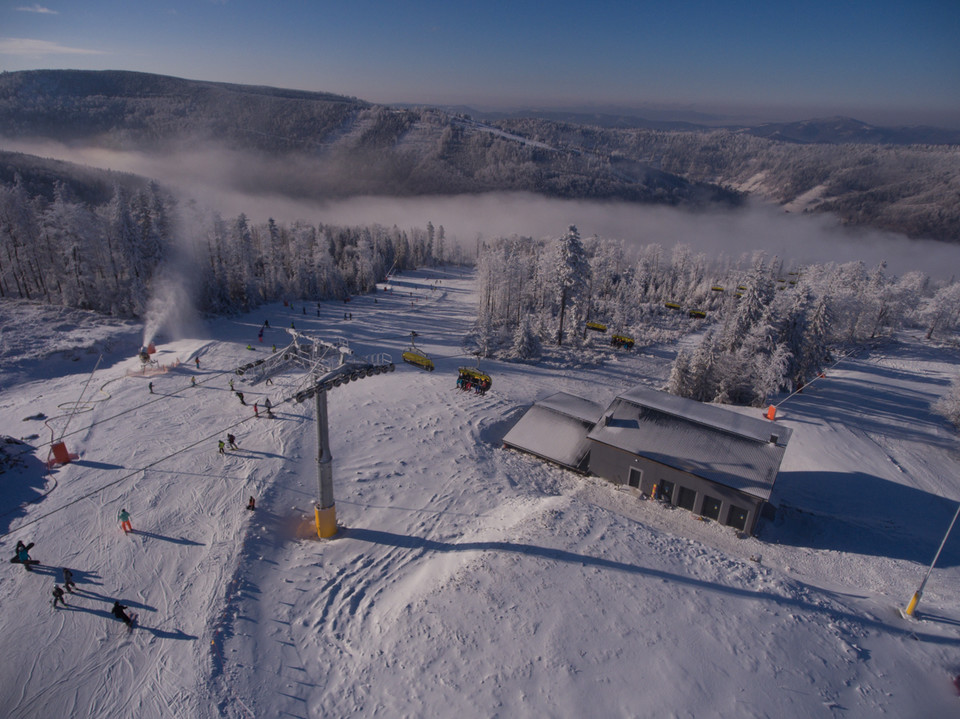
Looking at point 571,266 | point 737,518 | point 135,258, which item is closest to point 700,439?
point 737,518

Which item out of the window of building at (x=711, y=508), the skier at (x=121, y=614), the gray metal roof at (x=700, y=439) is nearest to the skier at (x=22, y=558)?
the skier at (x=121, y=614)

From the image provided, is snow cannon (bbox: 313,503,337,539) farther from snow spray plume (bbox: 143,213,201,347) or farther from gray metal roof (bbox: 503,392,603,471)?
snow spray plume (bbox: 143,213,201,347)

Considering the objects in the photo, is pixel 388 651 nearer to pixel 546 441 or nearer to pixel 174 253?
pixel 546 441

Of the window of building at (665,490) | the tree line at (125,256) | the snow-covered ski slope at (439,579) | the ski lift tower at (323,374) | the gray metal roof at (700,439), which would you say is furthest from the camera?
the tree line at (125,256)

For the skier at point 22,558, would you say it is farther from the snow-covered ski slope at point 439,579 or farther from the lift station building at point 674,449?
the lift station building at point 674,449

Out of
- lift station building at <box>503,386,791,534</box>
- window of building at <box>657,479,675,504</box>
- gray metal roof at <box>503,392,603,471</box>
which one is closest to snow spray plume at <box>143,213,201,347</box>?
gray metal roof at <box>503,392,603,471</box>

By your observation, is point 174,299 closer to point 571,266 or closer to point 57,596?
point 57,596

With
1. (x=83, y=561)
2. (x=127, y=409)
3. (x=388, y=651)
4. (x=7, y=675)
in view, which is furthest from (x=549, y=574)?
(x=127, y=409)
